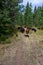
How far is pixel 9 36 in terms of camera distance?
84.1 ft

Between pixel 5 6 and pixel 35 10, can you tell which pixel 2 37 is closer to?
pixel 5 6

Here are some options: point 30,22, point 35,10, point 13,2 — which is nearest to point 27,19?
point 30,22

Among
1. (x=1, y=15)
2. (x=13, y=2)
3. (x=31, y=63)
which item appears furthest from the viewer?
(x=13, y=2)

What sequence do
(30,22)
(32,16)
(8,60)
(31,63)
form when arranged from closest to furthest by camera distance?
1. (31,63)
2. (8,60)
3. (30,22)
4. (32,16)

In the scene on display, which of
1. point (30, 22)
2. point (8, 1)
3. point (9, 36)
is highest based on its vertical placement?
point (8, 1)

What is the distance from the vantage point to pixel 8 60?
1432 centimetres

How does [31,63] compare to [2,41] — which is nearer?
[31,63]

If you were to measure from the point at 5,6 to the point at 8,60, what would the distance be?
1127 cm

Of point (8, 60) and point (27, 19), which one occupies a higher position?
point (8, 60)

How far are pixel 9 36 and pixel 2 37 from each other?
8.17 feet

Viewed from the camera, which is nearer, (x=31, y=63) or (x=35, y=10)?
(x=31, y=63)

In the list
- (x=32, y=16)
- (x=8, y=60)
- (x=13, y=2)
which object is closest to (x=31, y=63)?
(x=8, y=60)

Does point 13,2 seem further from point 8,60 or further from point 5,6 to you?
point 8,60

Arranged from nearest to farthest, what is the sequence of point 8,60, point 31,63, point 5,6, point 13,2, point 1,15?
point 31,63
point 8,60
point 1,15
point 5,6
point 13,2
